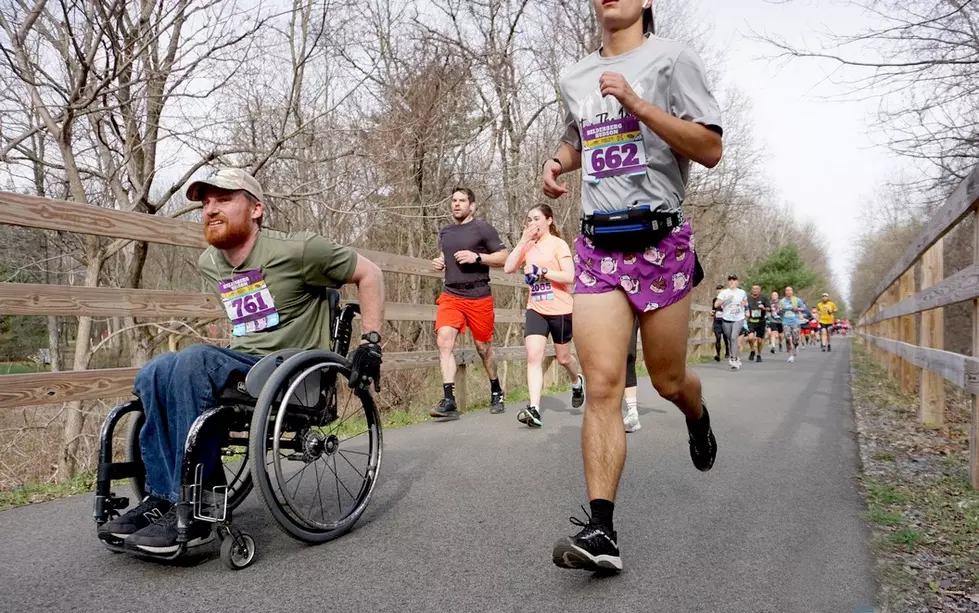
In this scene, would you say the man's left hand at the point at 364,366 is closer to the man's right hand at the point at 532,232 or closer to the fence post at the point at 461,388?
the man's right hand at the point at 532,232

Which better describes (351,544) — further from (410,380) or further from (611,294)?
(410,380)

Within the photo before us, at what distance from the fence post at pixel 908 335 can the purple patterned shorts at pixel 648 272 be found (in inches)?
262

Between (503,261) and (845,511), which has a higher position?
(503,261)

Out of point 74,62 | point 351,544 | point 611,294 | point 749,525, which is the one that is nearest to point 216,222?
point 351,544

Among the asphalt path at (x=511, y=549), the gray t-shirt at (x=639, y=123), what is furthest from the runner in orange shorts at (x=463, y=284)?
the gray t-shirt at (x=639, y=123)

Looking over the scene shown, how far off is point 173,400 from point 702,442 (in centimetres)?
229

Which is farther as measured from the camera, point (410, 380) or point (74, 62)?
point (410, 380)

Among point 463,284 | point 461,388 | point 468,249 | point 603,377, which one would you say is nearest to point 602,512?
point 603,377

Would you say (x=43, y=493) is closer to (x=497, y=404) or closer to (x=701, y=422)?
(x=701, y=422)

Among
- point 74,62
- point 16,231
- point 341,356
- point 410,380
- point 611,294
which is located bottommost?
point 410,380

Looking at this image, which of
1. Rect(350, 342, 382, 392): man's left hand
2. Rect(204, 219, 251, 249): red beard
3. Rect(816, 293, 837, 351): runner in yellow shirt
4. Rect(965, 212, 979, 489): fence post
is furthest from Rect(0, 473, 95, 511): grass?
Rect(816, 293, 837, 351): runner in yellow shirt

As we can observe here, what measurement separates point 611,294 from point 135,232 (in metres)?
3.12

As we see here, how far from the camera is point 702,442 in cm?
319

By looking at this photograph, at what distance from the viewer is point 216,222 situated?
277cm
